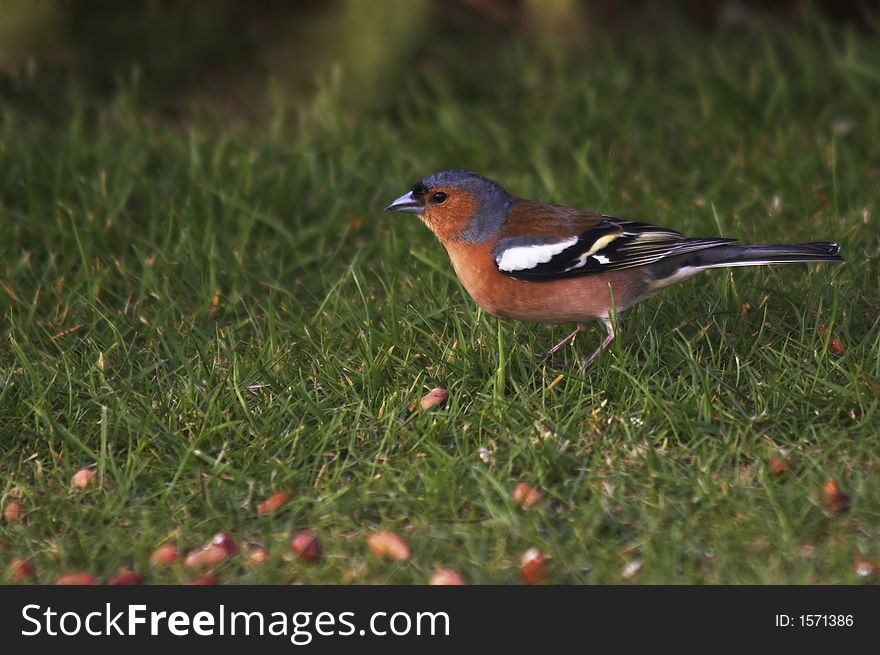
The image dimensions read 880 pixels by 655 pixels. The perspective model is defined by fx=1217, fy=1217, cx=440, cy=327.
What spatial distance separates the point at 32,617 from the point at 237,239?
3.05m

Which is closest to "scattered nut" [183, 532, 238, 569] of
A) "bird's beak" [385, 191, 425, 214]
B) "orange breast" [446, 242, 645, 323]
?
"orange breast" [446, 242, 645, 323]

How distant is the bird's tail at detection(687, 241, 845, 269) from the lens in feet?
15.2

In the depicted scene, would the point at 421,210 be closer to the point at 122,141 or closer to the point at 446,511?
the point at 446,511

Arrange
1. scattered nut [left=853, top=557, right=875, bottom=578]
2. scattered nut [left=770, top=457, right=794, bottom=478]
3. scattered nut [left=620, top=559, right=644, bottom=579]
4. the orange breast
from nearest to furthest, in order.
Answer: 1. scattered nut [left=853, top=557, right=875, bottom=578]
2. scattered nut [left=620, top=559, right=644, bottom=579]
3. scattered nut [left=770, top=457, right=794, bottom=478]
4. the orange breast

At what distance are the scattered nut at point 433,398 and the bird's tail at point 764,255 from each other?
1.14m

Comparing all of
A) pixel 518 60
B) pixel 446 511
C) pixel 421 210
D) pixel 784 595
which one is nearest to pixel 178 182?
pixel 421 210

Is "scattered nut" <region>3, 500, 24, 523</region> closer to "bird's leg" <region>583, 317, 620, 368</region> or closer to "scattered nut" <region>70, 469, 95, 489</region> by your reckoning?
"scattered nut" <region>70, 469, 95, 489</region>

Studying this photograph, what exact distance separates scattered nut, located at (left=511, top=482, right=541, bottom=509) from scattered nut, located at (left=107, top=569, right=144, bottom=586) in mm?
1255

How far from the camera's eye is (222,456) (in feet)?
14.8

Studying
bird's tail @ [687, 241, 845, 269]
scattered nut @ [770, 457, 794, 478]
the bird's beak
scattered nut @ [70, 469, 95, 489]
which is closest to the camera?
scattered nut @ [770, 457, 794, 478]

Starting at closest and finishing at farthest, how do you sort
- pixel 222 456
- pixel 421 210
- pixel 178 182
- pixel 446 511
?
1. pixel 446 511
2. pixel 222 456
3. pixel 421 210
4. pixel 178 182

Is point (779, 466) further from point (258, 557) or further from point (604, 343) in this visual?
point (258, 557)

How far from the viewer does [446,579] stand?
3.78 m

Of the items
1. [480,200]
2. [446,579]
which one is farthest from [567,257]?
[446,579]
